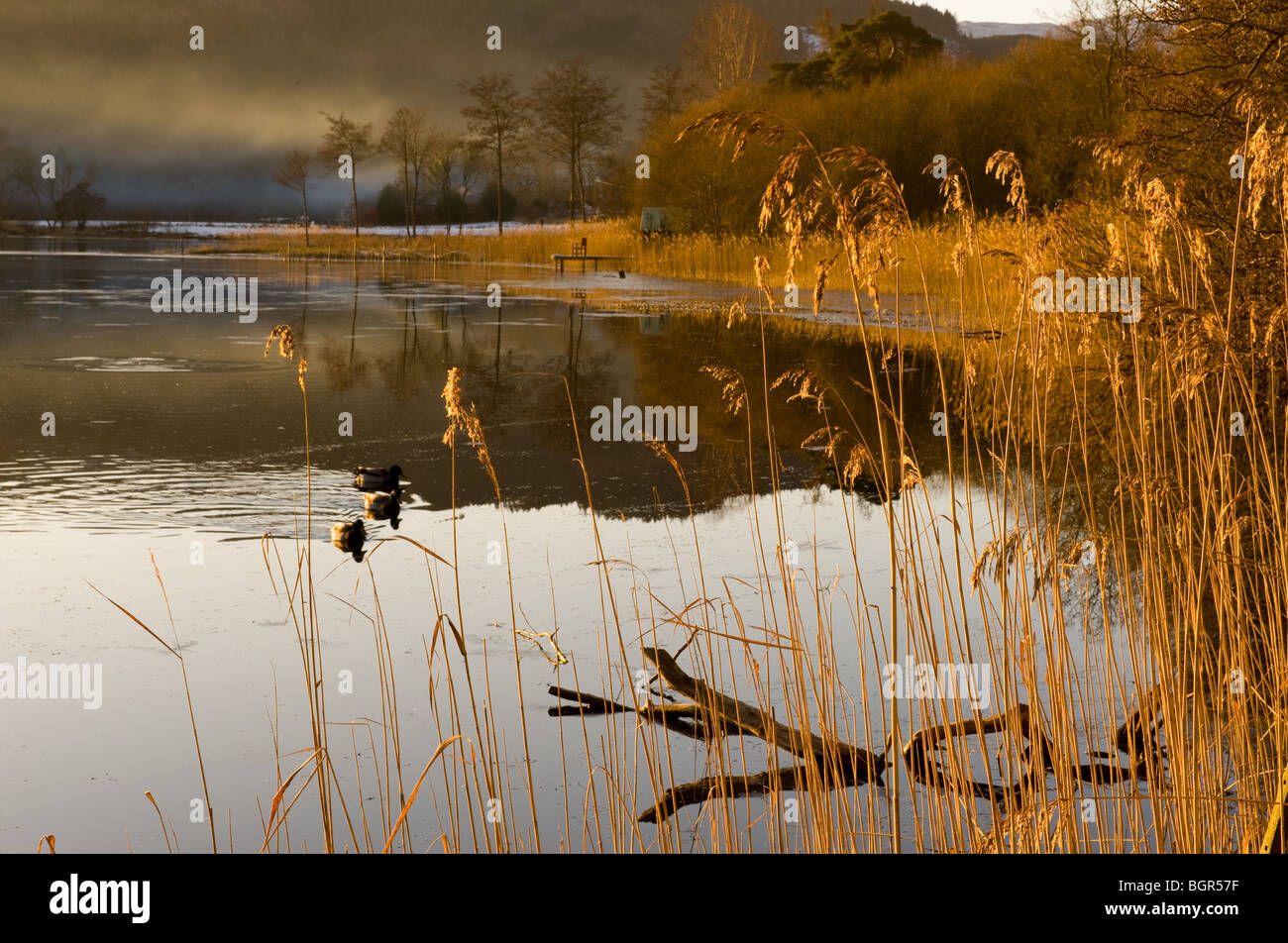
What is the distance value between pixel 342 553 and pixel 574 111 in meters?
34.8

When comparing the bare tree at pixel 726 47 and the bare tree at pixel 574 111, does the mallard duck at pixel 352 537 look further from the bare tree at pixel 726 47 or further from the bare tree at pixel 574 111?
the bare tree at pixel 726 47

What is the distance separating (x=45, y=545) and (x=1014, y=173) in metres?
3.99

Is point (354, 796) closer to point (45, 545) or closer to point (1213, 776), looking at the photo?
point (1213, 776)

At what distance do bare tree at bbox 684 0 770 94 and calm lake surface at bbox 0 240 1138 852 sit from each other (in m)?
33.2

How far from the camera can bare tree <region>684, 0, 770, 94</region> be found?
4278 centimetres

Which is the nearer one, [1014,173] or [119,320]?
[1014,173]

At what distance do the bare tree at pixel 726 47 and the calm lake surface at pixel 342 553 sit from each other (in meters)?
33.2

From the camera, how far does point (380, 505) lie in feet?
17.7

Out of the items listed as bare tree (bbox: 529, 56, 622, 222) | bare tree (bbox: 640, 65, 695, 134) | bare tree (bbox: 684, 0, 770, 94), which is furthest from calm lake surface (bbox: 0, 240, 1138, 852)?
bare tree (bbox: 684, 0, 770, 94)

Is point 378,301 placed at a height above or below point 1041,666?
above

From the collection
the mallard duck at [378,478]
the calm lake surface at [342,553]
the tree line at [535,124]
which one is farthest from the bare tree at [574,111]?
the mallard duck at [378,478]

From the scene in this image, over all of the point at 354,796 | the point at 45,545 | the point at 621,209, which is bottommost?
the point at 354,796

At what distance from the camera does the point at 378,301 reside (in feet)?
62.0

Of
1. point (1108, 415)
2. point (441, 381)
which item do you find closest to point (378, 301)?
point (441, 381)
